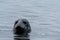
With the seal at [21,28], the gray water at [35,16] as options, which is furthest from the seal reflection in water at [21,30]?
the gray water at [35,16]

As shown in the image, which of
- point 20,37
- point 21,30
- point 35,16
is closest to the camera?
point 20,37

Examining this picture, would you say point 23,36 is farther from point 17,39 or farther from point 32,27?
point 32,27

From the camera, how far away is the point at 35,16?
30.0ft

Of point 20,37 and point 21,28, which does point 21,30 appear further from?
point 20,37

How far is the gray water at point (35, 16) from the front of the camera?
24.7ft

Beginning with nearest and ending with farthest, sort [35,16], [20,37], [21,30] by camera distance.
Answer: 1. [20,37]
2. [21,30]
3. [35,16]

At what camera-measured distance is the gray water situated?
752 centimetres

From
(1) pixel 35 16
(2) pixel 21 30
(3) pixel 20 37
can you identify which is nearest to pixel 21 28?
(2) pixel 21 30

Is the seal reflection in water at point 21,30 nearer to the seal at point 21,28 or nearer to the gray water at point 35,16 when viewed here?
the seal at point 21,28

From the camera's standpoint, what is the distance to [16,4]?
10992 mm

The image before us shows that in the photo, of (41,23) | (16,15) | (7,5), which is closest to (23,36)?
(41,23)

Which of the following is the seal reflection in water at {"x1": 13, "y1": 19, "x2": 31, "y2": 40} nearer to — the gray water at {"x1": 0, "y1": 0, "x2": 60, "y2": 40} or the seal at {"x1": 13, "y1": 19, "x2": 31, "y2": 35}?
the seal at {"x1": 13, "y1": 19, "x2": 31, "y2": 35}

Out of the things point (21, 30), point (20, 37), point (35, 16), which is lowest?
point (20, 37)

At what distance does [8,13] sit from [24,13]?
0.49 m
